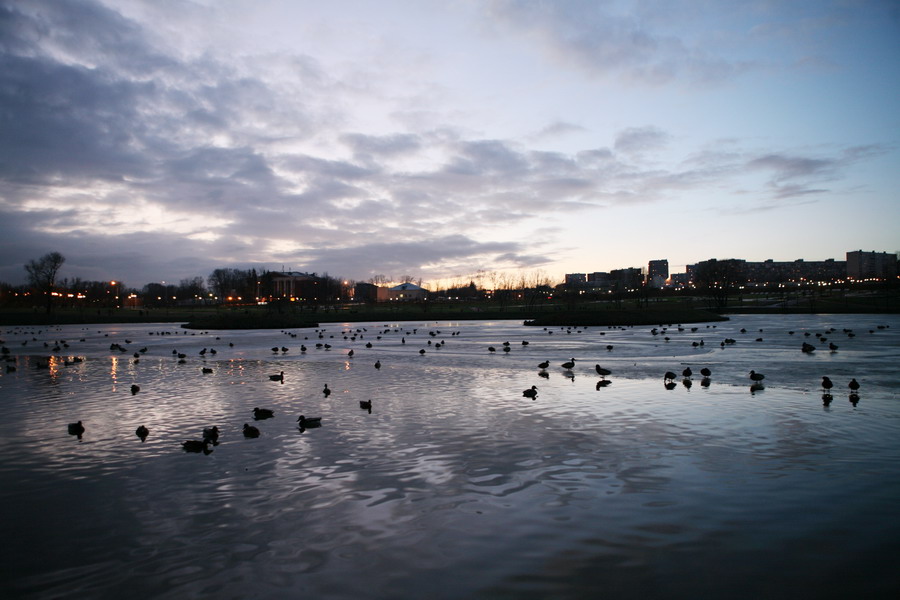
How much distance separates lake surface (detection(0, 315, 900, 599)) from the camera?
20.9 feet

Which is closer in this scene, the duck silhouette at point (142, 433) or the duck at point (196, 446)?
the duck at point (196, 446)

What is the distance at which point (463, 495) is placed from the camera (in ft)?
29.3

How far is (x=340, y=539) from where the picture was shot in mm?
7398

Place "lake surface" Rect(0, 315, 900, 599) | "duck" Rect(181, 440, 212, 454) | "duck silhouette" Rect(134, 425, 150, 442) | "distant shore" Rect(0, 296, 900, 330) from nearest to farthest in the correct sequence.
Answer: "lake surface" Rect(0, 315, 900, 599) → "duck" Rect(181, 440, 212, 454) → "duck silhouette" Rect(134, 425, 150, 442) → "distant shore" Rect(0, 296, 900, 330)

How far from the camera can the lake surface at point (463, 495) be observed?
637 cm

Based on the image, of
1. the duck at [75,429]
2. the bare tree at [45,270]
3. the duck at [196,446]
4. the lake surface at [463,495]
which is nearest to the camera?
the lake surface at [463,495]

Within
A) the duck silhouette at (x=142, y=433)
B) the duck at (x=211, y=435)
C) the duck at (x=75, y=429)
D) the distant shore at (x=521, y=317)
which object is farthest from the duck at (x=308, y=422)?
the distant shore at (x=521, y=317)

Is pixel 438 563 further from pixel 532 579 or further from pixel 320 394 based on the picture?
pixel 320 394

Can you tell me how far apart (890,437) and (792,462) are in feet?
11.4

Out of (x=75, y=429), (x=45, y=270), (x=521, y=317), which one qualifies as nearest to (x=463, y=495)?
(x=75, y=429)

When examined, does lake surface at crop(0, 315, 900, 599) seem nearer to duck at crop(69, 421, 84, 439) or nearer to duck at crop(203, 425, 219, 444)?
duck at crop(69, 421, 84, 439)

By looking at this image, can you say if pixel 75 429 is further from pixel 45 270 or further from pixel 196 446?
pixel 45 270

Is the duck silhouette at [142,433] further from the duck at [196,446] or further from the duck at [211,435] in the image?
the duck at [196,446]

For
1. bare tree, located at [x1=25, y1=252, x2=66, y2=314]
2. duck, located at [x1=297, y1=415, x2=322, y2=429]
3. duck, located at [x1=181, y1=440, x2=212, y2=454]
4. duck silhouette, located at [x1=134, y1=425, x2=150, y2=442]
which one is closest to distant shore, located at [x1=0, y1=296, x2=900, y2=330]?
bare tree, located at [x1=25, y1=252, x2=66, y2=314]
